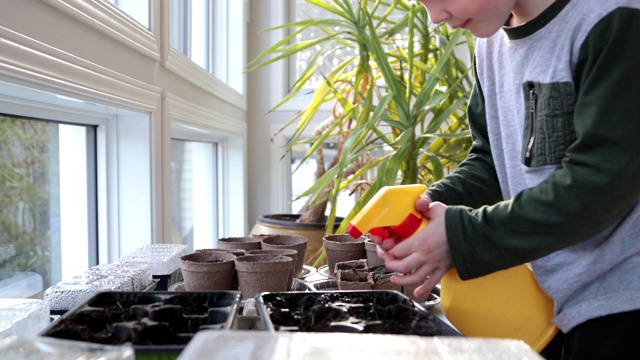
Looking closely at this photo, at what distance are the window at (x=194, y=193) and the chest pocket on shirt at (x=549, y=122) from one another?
159 centimetres

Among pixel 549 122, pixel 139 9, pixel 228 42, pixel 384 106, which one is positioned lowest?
pixel 549 122

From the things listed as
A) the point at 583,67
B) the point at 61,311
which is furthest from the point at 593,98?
the point at 61,311

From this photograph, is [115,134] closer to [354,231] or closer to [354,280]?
[354,280]

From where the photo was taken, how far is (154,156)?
5.09 feet

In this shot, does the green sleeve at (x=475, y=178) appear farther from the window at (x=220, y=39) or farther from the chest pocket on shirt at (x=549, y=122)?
the window at (x=220, y=39)

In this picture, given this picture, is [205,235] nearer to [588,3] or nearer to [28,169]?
[28,169]

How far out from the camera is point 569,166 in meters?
0.77

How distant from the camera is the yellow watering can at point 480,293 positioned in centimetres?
79

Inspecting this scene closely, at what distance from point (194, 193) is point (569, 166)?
2083mm

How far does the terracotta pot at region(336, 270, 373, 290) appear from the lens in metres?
0.96

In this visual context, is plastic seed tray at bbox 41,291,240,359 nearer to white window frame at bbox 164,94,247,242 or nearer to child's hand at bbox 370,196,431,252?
child's hand at bbox 370,196,431,252

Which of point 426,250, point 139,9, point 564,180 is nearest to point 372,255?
point 426,250

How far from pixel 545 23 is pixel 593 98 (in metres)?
0.16

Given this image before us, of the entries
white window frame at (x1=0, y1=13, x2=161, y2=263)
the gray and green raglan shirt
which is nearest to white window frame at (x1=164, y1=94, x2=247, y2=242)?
white window frame at (x1=0, y1=13, x2=161, y2=263)
